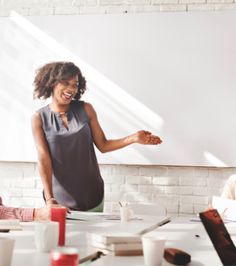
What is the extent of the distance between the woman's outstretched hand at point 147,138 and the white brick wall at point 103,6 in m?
1.01

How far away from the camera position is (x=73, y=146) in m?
4.11

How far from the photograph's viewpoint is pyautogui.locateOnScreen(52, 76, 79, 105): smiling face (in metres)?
4.19

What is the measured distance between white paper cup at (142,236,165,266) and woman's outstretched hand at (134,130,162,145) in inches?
92.9

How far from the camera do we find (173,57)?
4.07m

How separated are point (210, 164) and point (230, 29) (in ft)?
3.55

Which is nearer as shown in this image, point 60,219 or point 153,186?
point 60,219

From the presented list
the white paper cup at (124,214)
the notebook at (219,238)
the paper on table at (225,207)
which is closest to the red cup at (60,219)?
the notebook at (219,238)

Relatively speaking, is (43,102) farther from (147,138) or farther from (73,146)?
(147,138)

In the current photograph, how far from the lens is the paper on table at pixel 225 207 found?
9.65 feet

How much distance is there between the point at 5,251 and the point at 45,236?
291 millimetres

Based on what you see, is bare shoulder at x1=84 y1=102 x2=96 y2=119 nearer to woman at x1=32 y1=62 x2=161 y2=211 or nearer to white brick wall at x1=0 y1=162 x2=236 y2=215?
woman at x1=32 y1=62 x2=161 y2=211

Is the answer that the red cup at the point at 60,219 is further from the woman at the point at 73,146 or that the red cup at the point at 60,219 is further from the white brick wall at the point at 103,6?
the white brick wall at the point at 103,6

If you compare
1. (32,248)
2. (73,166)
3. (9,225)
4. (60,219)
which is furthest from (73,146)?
(32,248)

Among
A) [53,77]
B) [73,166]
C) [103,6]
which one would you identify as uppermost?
[103,6]
